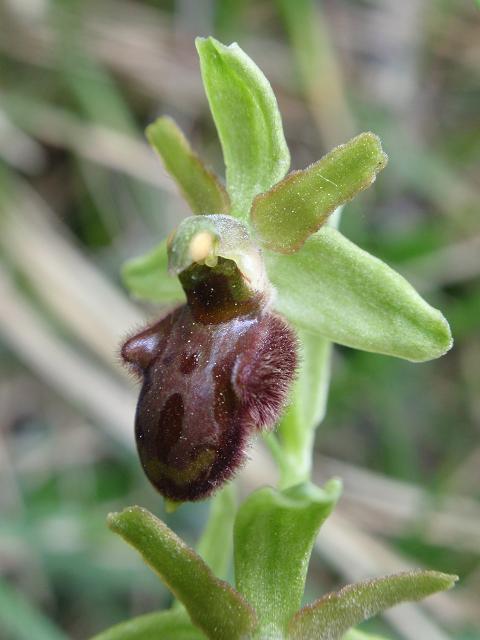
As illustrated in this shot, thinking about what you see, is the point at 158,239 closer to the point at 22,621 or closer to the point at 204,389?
the point at 22,621

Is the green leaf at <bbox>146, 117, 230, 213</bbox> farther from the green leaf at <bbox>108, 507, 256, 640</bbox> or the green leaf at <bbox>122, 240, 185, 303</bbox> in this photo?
the green leaf at <bbox>108, 507, 256, 640</bbox>

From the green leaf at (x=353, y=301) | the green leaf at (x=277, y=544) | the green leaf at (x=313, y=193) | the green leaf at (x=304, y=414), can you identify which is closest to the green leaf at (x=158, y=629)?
the green leaf at (x=277, y=544)

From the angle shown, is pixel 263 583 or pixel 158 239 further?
pixel 158 239

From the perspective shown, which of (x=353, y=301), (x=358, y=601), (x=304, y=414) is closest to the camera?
(x=358, y=601)

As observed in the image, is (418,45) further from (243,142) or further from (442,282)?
(243,142)

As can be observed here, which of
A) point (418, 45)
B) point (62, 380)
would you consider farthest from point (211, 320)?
point (418, 45)

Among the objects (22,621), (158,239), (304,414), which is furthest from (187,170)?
A: (158,239)

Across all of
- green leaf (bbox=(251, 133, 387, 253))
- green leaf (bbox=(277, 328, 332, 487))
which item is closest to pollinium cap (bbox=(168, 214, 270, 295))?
green leaf (bbox=(251, 133, 387, 253))

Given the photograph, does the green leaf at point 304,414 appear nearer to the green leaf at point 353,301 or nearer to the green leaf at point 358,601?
the green leaf at point 353,301

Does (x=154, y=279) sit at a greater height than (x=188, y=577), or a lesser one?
greater
